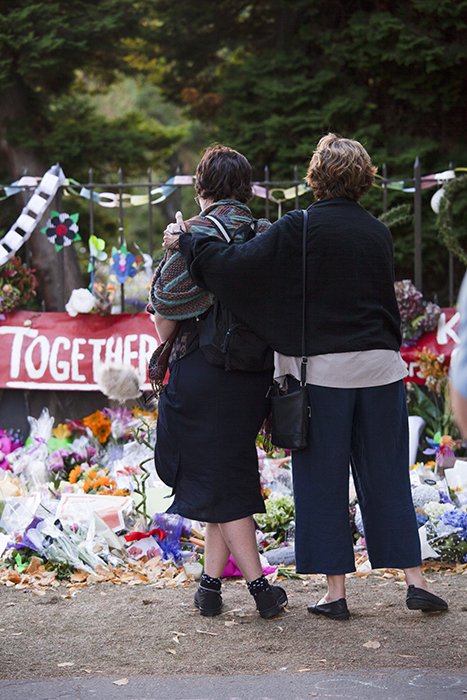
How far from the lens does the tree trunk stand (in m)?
11.1

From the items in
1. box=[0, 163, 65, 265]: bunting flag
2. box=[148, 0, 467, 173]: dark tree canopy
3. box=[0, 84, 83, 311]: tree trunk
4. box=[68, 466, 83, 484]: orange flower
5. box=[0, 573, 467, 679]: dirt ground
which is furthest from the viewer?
box=[0, 84, 83, 311]: tree trunk

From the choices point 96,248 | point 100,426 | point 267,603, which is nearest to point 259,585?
point 267,603

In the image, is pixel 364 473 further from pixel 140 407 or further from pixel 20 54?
pixel 20 54

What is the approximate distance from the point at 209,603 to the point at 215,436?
27.5 inches

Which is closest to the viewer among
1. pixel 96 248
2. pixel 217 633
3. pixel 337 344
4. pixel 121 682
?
pixel 121 682

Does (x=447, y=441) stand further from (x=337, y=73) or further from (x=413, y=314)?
(x=337, y=73)

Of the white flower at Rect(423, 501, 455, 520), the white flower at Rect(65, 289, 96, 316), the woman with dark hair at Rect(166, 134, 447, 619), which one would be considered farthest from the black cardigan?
the white flower at Rect(65, 289, 96, 316)

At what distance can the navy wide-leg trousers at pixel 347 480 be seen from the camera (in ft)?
12.5

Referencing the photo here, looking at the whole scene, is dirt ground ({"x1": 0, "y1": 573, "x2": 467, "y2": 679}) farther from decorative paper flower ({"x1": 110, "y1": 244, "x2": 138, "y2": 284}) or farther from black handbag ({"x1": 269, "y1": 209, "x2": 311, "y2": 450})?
decorative paper flower ({"x1": 110, "y1": 244, "x2": 138, "y2": 284})

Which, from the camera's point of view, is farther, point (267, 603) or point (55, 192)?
point (55, 192)

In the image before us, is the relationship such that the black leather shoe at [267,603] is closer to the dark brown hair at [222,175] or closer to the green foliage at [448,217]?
the dark brown hair at [222,175]

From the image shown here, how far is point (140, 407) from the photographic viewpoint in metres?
6.67

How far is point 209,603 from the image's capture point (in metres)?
4.09

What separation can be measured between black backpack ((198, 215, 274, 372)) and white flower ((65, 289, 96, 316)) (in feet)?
9.71
